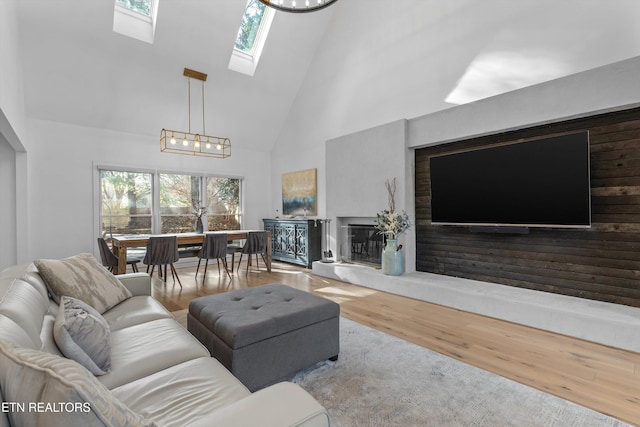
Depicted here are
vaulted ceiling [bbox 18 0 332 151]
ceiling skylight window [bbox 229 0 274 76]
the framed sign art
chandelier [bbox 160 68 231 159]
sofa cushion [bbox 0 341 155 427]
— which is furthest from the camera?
the framed sign art

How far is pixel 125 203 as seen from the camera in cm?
589

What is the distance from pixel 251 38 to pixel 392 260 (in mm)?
4820

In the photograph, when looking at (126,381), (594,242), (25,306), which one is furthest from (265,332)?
(594,242)

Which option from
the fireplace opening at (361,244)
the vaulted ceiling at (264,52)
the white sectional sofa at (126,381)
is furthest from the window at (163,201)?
the white sectional sofa at (126,381)

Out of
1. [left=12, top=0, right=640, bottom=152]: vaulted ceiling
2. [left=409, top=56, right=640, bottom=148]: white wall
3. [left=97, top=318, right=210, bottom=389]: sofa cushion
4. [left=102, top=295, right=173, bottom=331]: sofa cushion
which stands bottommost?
[left=97, top=318, right=210, bottom=389]: sofa cushion

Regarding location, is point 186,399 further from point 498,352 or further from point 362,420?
point 498,352

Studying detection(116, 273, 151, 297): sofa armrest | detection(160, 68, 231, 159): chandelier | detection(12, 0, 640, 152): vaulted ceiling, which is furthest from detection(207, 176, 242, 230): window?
detection(116, 273, 151, 297): sofa armrest

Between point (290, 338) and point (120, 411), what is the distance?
1.46 metres

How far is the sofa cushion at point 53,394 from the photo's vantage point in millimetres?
618

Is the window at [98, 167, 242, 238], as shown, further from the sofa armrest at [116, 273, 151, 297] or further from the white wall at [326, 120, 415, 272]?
the sofa armrest at [116, 273, 151, 297]

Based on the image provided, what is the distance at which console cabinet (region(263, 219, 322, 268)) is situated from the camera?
596 centimetres

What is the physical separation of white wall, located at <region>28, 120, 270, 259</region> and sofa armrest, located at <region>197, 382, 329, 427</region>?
5883 mm

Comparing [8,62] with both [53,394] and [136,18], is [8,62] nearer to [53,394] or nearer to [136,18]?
[136,18]

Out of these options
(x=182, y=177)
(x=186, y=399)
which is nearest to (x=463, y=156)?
(x=186, y=399)
